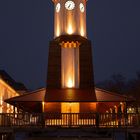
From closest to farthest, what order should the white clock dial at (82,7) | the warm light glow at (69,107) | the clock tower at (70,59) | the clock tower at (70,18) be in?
the warm light glow at (69,107), the clock tower at (70,59), the clock tower at (70,18), the white clock dial at (82,7)

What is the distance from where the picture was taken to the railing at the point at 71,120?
96.5ft

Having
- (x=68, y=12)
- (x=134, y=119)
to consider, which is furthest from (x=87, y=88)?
(x=134, y=119)

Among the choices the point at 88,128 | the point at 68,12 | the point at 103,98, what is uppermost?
the point at 68,12

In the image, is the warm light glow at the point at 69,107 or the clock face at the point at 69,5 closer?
the warm light glow at the point at 69,107

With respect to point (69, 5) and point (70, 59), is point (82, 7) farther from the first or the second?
point (70, 59)

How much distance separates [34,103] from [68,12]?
10.4 m

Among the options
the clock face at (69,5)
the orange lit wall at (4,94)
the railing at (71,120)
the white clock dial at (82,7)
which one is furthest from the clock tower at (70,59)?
the orange lit wall at (4,94)

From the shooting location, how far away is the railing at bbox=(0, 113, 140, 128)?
96.5ft

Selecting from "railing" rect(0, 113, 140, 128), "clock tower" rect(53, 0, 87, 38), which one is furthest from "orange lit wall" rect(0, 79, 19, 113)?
"railing" rect(0, 113, 140, 128)

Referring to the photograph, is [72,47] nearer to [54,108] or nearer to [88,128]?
[54,108]

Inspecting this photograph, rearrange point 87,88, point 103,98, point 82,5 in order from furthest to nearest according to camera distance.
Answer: point 82,5 → point 87,88 → point 103,98

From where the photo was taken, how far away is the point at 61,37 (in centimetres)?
4128

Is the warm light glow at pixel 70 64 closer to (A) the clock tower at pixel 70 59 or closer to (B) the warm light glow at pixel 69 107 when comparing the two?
(A) the clock tower at pixel 70 59

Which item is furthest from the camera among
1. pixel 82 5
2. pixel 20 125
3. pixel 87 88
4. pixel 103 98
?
pixel 82 5
